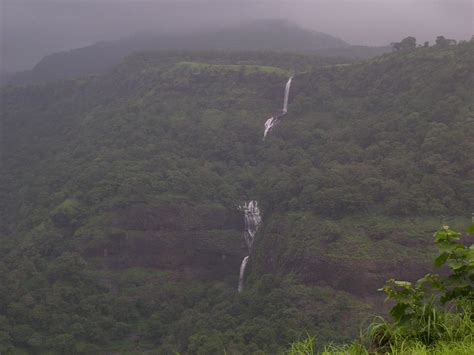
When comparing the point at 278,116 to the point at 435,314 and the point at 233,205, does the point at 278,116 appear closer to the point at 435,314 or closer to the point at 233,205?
the point at 233,205

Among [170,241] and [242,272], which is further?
[170,241]

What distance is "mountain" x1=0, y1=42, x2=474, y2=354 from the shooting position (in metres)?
22.8

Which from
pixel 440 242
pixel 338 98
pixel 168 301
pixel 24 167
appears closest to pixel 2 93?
pixel 24 167

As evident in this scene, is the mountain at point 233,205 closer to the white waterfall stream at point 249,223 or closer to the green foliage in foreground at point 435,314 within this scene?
the white waterfall stream at point 249,223

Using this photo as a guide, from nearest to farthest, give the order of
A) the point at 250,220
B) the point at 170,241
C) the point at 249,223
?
the point at 170,241, the point at 249,223, the point at 250,220

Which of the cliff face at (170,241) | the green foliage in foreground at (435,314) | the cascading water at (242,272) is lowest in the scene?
the cascading water at (242,272)

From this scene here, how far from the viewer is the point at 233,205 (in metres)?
35.9

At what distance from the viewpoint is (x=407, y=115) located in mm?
32094

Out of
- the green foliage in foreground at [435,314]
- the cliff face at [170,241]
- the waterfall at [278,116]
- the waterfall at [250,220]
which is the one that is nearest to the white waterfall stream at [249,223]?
the waterfall at [250,220]

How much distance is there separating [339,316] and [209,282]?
12094 mm

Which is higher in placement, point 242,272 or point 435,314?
point 435,314

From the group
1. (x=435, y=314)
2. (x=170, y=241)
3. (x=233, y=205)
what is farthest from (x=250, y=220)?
(x=435, y=314)

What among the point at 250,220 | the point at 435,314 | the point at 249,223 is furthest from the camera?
the point at 250,220

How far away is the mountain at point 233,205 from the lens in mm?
22828
